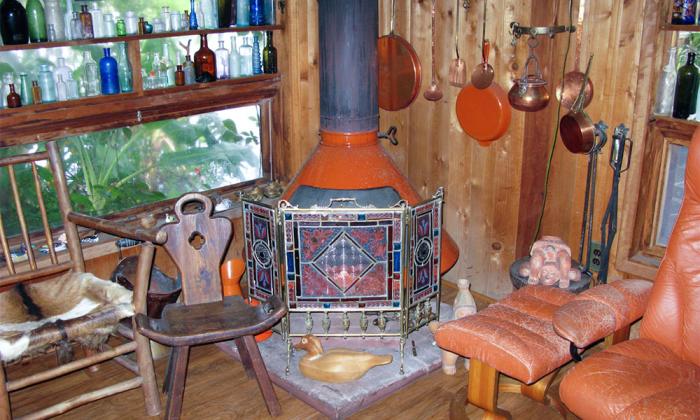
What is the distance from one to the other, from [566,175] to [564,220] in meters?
0.21

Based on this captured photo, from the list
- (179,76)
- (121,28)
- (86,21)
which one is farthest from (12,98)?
(179,76)

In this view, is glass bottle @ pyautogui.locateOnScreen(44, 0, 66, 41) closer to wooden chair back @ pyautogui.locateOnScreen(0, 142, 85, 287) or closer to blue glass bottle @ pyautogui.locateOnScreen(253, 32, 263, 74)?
wooden chair back @ pyautogui.locateOnScreen(0, 142, 85, 287)

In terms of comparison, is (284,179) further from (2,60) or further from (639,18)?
(639,18)

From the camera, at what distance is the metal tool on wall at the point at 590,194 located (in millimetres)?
2902

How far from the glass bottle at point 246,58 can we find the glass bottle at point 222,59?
0.31 ft

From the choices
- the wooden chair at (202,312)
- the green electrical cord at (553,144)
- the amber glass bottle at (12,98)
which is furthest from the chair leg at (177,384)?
the green electrical cord at (553,144)

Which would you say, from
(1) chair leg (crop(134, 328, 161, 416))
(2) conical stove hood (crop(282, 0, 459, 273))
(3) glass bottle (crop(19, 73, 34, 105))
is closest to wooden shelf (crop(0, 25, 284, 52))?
(3) glass bottle (crop(19, 73, 34, 105))

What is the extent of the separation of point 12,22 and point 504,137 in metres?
2.03

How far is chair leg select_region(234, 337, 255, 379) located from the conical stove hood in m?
0.59

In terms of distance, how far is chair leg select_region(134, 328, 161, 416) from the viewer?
103 inches

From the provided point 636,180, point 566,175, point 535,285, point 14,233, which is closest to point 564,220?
point 566,175

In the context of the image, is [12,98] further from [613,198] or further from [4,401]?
[613,198]

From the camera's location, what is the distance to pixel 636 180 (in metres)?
2.92

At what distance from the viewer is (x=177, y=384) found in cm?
249
